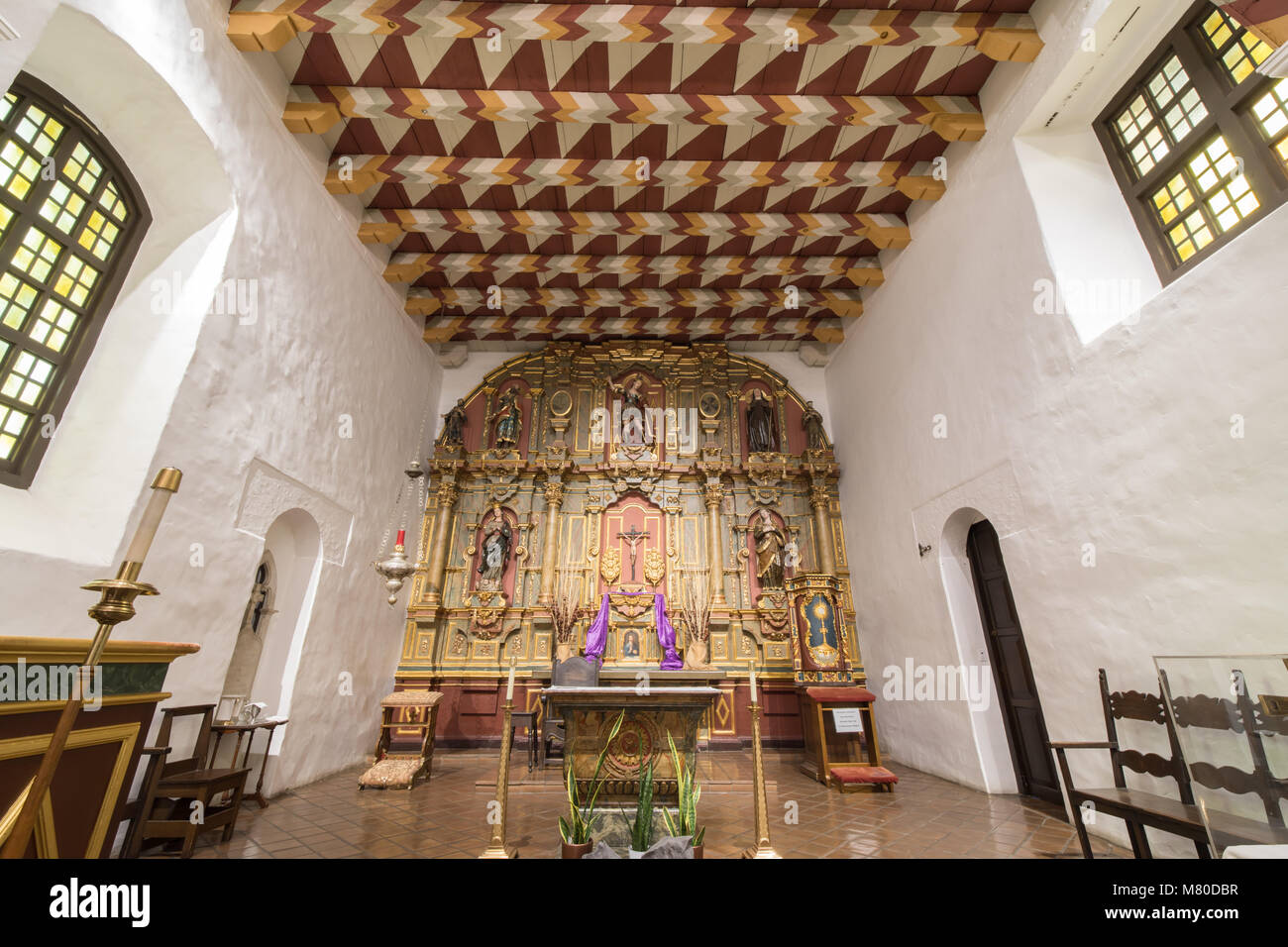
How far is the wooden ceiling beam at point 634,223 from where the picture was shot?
6887 mm

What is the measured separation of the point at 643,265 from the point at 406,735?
22.7 ft

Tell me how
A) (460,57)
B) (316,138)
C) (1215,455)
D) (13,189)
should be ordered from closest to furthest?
(1215,455) → (13,189) → (460,57) → (316,138)

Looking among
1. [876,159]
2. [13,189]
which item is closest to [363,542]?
[13,189]

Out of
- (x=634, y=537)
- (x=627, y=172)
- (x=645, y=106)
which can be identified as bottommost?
(x=634, y=537)

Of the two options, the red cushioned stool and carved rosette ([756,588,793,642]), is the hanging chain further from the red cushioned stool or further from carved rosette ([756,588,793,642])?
the red cushioned stool

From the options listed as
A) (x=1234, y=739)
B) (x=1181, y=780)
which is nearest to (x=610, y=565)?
(x=1181, y=780)

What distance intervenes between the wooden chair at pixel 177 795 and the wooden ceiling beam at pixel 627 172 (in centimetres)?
562

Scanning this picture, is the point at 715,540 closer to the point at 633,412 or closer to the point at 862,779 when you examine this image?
the point at 633,412

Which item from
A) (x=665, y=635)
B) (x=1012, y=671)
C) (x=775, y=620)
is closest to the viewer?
(x=1012, y=671)

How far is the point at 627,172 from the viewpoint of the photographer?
6.23 meters

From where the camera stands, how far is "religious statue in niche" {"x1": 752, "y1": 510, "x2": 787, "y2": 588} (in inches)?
336
